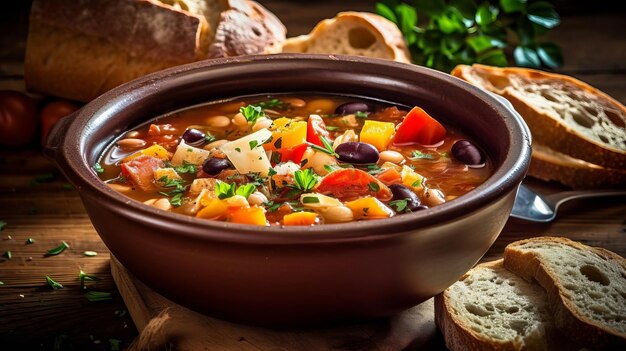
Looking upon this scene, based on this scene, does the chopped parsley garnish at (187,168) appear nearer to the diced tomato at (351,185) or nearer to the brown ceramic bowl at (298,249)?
the brown ceramic bowl at (298,249)

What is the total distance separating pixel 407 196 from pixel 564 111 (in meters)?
1.75

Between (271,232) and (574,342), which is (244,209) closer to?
(271,232)

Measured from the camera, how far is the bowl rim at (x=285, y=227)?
2.09m

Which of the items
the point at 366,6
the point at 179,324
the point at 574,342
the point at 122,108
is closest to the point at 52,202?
the point at 122,108

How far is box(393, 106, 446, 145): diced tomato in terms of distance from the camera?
9.93 feet

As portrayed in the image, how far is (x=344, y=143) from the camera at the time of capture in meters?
2.85

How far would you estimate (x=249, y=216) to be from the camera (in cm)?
236

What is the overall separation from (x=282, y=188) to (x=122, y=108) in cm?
74

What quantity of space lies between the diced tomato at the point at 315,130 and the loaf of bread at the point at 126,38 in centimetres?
113

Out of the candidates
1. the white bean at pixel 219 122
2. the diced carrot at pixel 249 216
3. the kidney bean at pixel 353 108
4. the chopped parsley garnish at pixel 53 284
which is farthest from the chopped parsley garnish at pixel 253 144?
the chopped parsley garnish at pixel 53 284

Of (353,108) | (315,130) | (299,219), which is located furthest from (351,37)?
(299,219)

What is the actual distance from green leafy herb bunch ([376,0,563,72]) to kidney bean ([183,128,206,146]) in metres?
1.89

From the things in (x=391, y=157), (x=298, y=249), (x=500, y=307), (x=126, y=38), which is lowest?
(x=500, y=307)

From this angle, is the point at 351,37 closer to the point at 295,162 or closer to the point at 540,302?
the point at 295,162
